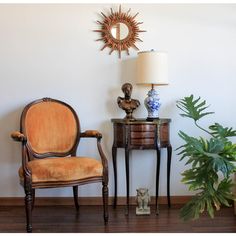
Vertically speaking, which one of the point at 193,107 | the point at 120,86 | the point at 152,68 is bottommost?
the point at 193,107

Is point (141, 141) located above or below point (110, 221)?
above

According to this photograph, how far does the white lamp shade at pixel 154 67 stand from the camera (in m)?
2.90

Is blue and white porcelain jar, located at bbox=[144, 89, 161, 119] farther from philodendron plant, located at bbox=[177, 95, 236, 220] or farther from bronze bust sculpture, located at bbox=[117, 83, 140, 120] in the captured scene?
philodendron plant, located at bbox=[177, 95, 236, 220]

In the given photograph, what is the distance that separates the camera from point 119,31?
10.6ft

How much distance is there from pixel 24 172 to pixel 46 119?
0.67 metres

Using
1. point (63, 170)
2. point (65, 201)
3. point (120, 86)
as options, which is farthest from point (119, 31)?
point (65, 201)

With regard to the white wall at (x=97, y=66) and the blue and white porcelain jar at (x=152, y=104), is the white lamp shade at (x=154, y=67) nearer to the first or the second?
the blue and white porcelain jar at (x=152, y=104)

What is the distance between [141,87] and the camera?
3262mm

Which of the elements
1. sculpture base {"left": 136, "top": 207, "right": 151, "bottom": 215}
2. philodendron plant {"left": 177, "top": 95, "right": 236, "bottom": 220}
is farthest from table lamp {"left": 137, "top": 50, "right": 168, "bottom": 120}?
sculpture base {"left": 136, "top": 207, "right": 151, "bottom": 215}

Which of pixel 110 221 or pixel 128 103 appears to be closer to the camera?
pixel 110 221

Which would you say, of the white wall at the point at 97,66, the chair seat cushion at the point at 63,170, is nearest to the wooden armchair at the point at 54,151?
the chair seat cushion at the point at 63,170

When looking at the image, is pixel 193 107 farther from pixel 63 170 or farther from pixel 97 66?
pixel 63 170

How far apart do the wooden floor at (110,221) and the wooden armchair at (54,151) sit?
0.13m

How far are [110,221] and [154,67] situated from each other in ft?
4.38
